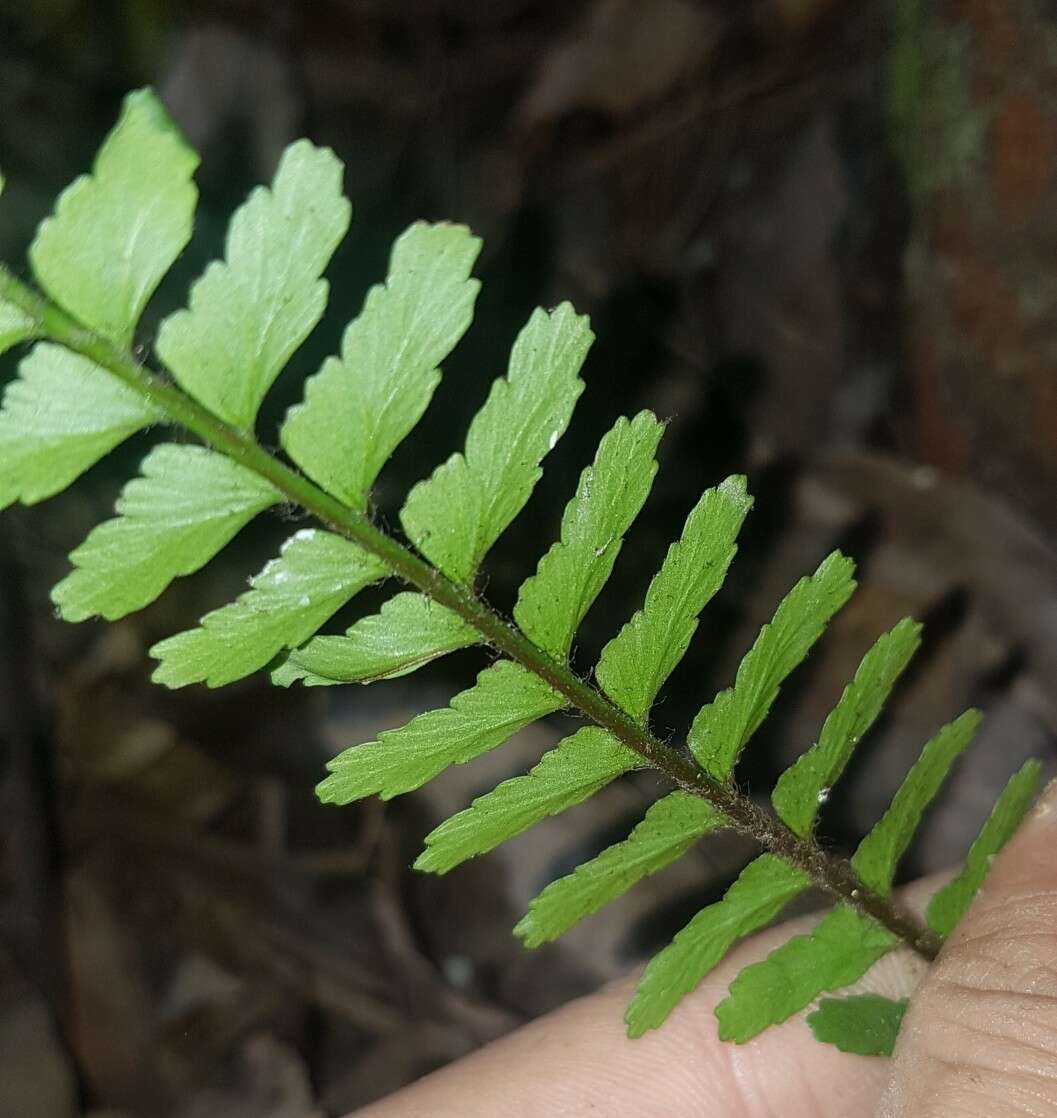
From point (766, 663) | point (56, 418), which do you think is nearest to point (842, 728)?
point (766, 663)

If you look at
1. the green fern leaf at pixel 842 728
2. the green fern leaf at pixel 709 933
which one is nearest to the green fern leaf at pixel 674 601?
the green fern leaf at pixel 842 728

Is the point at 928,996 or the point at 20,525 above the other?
the point at 20,525

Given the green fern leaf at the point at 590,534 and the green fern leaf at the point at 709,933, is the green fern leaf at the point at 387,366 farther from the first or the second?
the green fern leaf at the point at 709,933

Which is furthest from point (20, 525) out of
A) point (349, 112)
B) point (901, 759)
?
point (901, 759)

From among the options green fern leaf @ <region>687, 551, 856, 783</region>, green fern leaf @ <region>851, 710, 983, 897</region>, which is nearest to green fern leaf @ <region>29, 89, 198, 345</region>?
green fern leaf @ <region>687, 551, 856, 783</region>

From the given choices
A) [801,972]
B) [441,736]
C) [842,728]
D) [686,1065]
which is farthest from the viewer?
[686,1065]

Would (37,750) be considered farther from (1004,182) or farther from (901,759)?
(1004,182)

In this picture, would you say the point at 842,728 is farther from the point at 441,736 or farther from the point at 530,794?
the point at 441,736
